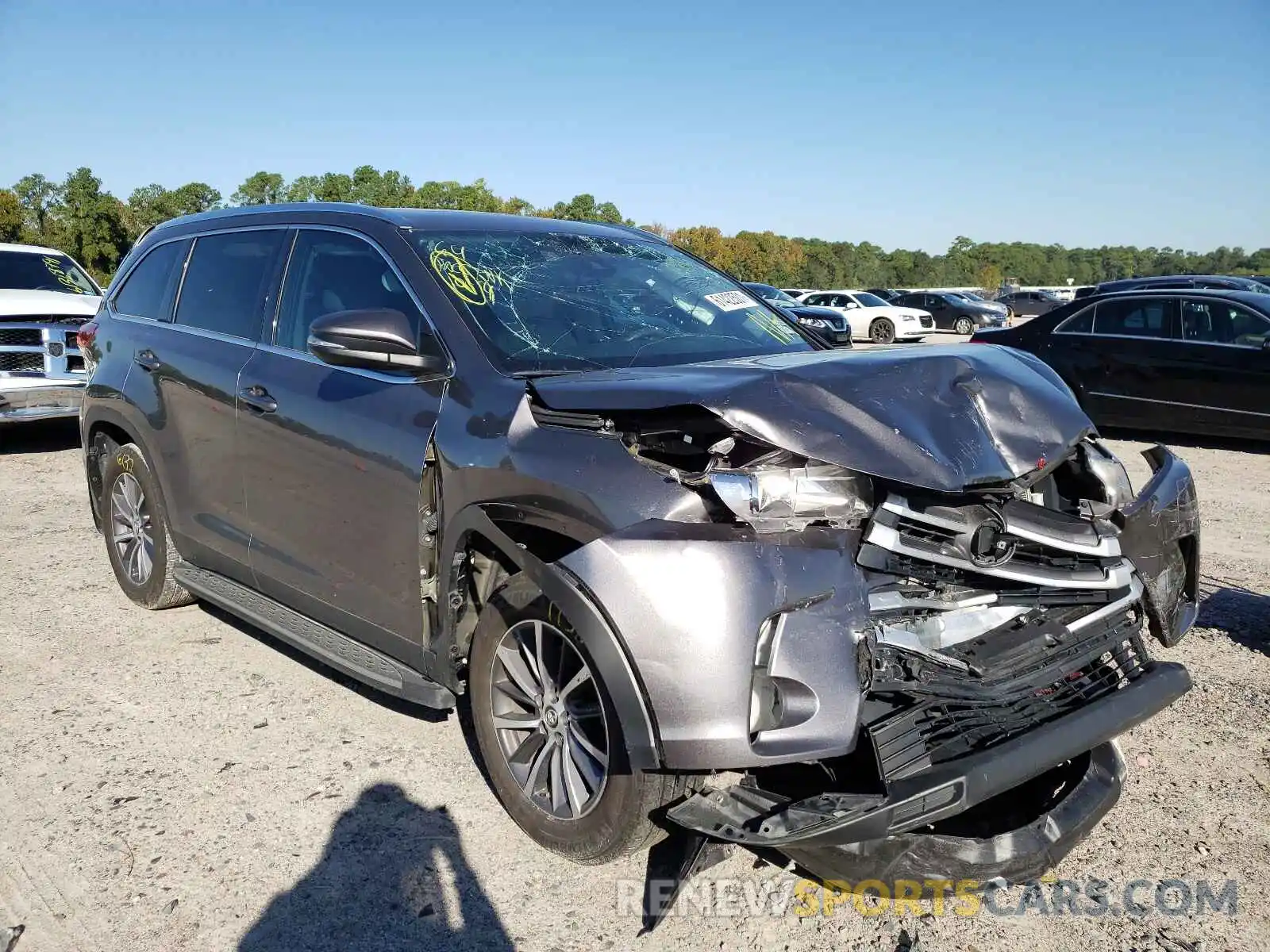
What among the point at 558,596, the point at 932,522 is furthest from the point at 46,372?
the point at 932,522

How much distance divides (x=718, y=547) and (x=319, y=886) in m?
1.58

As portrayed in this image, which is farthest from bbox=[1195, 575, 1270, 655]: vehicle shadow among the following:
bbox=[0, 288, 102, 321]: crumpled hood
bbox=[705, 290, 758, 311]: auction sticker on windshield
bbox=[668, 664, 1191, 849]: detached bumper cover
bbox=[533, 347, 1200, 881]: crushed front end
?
bbox=[0, 288, 102, 321]: crumpled hood

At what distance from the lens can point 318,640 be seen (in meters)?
3.71

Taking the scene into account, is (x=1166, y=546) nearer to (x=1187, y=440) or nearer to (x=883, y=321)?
(x=1187, y=440)

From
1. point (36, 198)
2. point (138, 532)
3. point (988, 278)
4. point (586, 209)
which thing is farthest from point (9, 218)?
point (988, 278)

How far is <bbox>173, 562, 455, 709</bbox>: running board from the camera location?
3.27m

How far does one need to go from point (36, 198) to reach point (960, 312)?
3631 centimetres

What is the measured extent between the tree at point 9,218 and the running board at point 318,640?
39101 millimetres

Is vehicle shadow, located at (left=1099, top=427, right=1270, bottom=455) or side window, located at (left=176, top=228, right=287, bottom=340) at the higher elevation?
side window, located at (left=176, top=228, right=287, bottom=340)

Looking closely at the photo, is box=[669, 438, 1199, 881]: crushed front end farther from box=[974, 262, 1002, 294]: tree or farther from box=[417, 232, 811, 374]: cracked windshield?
box=[974, 262, 1002, 294]: tree

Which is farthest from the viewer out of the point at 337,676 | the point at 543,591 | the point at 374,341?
the point at 337,676

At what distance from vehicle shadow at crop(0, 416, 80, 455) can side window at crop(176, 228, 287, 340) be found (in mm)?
6542

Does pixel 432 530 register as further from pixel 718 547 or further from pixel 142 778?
pixel 142 778

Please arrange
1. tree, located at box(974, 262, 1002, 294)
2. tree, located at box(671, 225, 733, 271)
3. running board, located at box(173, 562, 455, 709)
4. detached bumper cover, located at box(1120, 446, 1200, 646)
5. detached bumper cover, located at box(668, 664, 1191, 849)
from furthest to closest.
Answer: tree, located at box(974, 262, 1002, 294)
tree, located at box(671, 225, 733, 271)
running board, located at box(173, 562, 455, 709)
detached bumper cover, located at box(1120, 446, 1200, 646)
detached bumper cover, located at box(668, 664, 1191, 849)
